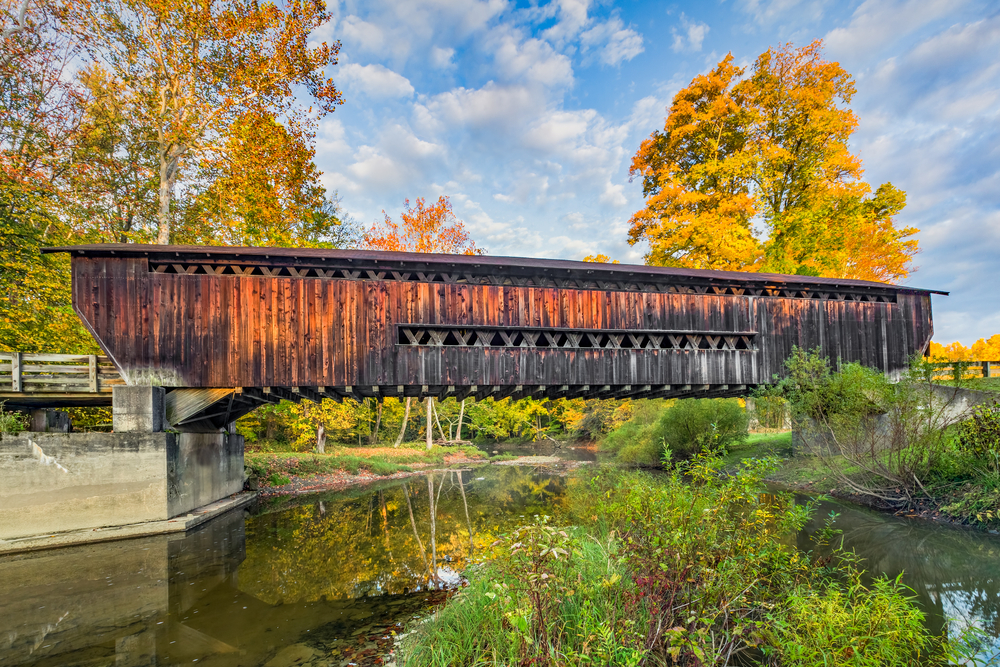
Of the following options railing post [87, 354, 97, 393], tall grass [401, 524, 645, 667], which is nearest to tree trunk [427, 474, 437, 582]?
tall grass [401, 524, 645, 667]

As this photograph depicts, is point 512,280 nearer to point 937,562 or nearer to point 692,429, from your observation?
point 937,562

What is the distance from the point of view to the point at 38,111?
1188 cm

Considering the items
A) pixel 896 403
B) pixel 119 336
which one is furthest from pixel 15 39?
pixel 896 403

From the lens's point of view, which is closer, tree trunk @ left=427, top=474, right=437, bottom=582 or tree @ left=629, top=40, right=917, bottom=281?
tree trunk @ left=427, top=474, right=437, bottom=582

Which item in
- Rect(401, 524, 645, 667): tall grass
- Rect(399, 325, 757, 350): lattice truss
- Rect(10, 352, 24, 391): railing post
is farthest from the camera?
Rect(399, 325, 757, 350): lattice truss

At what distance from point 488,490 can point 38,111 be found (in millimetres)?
17156

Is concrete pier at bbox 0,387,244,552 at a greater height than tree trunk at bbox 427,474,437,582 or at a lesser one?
greater

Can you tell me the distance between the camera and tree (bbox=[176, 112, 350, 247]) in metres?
13.3

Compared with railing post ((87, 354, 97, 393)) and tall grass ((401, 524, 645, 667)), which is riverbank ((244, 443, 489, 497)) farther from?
tall grass ((401, 524, 645, 667))

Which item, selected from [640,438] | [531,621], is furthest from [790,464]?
[531,621]

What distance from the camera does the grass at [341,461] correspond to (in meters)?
14.8

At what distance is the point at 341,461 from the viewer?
17.4 metres

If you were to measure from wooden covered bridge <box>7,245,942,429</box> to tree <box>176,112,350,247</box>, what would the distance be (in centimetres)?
559

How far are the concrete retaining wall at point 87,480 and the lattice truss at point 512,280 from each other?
144 inches
